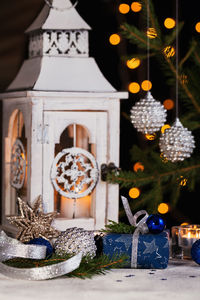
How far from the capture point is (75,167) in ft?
5.40

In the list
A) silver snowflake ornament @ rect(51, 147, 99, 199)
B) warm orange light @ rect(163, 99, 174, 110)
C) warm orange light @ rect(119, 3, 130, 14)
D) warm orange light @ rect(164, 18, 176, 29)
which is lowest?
silver snowflake ornament @ rect(51, 147, 99, 199)

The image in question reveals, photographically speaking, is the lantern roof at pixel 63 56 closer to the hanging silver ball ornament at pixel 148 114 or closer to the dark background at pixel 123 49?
the hanging silver ball ornament at pixel 148 114

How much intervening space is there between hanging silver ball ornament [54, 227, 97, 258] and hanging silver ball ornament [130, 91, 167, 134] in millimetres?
514

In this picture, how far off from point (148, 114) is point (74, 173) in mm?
265

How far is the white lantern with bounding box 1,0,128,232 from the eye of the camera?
5.31ft

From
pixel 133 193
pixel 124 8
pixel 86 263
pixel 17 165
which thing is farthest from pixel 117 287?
pixel 124 8

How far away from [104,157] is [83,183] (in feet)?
0.33

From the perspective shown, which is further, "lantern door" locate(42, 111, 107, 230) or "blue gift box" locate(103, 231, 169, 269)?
"lantern door" locate(42, 111, 107, 230)

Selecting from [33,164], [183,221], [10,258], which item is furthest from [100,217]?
[183,221]

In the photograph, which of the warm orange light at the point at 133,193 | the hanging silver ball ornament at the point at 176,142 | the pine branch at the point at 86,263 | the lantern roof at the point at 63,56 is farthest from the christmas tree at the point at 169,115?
the pine branch at the point at 86,263

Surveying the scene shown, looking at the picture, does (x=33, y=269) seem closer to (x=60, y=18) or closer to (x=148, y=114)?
(x=148, y=114)

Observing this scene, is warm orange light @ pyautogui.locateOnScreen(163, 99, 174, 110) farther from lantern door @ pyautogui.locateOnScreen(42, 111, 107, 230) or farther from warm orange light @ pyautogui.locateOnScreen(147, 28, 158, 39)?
lantern door @ pyautogui.locateOnScreen(42, 111, 107, 230)

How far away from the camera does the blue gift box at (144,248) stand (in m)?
1.24

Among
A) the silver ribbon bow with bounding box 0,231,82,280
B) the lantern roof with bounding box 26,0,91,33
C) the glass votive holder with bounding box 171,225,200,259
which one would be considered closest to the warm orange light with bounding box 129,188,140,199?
the lantern roof with bounding box 26,0,91,33
